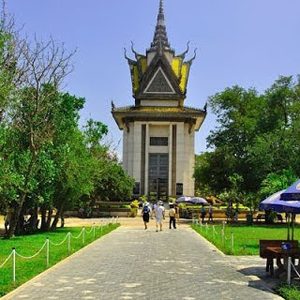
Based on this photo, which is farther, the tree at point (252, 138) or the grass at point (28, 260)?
the tree at point (252, 138)

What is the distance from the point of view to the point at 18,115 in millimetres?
24906

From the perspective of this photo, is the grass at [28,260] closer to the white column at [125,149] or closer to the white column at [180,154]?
the white column at [180,154]

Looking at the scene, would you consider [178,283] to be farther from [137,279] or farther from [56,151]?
[56,151]

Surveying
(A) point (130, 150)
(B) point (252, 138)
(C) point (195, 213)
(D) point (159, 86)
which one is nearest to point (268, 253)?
Result: (B) point (252, 138)

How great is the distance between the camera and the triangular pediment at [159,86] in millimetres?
65500

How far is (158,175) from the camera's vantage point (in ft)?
216

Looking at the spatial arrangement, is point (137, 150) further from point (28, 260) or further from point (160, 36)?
point (28, 260)

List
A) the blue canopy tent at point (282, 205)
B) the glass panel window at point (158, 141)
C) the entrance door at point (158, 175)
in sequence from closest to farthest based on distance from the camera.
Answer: the blue canopy tent at point (282, 205) < the entrance door at point (158, 175) < the glass panel window at point (158, 141)

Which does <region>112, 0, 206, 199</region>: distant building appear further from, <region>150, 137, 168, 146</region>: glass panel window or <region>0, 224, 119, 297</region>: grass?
<region>0, 224, 119, 297</region>: grass

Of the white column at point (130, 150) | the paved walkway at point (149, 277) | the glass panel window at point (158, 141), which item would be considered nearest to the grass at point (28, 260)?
the paved walkway at point (149, 277)

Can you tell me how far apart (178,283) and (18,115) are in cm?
1459

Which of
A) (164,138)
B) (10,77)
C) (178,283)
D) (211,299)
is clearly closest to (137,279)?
(178,283)

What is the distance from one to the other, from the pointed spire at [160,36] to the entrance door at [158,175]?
481 inches

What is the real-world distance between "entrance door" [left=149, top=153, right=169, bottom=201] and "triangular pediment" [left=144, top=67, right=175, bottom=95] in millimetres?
7120
